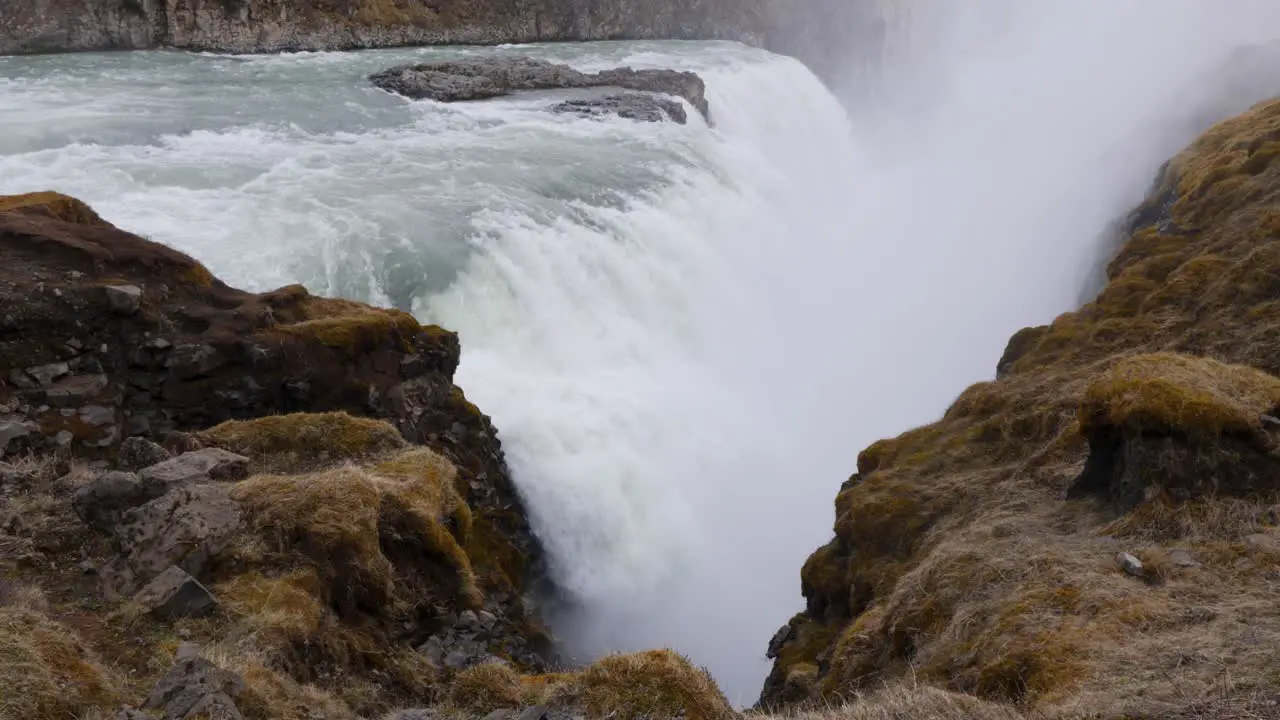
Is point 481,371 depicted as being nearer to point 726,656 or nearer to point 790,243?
point 726,656

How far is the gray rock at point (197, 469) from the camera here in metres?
7.76

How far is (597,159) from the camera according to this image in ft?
94.3

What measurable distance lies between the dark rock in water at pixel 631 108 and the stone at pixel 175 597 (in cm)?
3040

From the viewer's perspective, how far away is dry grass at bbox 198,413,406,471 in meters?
9.28

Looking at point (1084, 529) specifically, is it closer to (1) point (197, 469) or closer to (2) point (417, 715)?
(2) point (417, 715)

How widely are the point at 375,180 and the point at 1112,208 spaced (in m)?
22.6

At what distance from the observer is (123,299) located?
10.3 m

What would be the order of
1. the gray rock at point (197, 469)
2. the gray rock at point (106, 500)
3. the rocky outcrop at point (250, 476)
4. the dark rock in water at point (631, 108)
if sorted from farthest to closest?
the dark rock in water at point (631, 108), the gray rock at point (197, 469), the gray rock at point (106, 500), the rocky outcrop at point (250, 476)

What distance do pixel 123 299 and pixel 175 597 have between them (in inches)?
201

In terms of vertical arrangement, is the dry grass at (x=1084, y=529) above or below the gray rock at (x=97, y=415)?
above

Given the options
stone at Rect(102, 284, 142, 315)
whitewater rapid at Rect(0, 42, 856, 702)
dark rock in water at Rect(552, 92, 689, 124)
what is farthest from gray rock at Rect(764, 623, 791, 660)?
dark rock in water at Rect(552, 92, 689, 124)

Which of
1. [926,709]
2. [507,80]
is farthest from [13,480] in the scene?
[507,80]

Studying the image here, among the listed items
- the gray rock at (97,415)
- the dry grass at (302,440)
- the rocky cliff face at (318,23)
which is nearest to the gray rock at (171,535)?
the dry grass at (302,440)

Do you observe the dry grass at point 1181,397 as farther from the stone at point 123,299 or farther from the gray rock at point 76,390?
the stone at point 123,299
